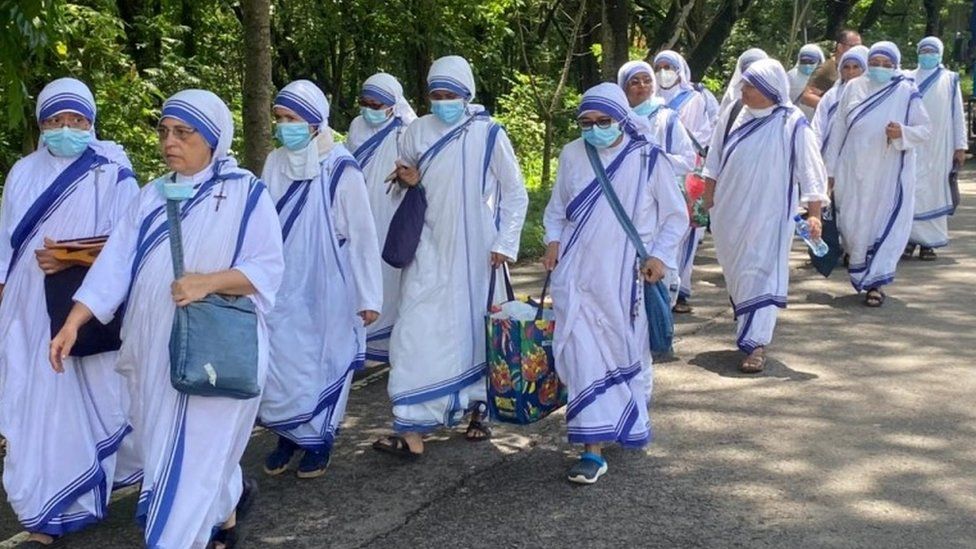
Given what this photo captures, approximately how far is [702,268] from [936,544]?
7.09 meters

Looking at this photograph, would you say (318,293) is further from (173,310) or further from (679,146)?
(679,146)

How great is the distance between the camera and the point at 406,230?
6609mm

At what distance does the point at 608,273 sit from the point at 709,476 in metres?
1.04

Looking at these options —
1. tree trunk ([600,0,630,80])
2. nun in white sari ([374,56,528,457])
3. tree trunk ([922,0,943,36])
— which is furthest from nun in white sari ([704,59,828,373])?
tree trunk ([922,0,943,36])

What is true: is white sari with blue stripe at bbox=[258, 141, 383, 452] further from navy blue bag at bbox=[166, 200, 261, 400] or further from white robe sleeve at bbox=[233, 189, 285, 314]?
navy blue bag at bbox=[166, 200, 261, 400]

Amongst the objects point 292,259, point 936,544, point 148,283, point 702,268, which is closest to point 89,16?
point 702,268

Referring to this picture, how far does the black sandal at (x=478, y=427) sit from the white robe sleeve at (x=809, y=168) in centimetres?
262

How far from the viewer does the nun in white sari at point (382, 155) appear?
8062 millimetres

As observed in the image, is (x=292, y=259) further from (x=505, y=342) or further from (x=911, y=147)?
(x=911, y=147)

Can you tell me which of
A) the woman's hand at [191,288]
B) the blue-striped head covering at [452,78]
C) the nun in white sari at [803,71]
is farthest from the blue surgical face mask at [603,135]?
the nun in white sari at [803,71]

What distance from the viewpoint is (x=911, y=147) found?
412 inches

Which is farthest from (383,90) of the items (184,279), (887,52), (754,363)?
(887,52)

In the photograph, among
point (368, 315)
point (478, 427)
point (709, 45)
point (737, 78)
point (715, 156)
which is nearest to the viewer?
point (368, 315)

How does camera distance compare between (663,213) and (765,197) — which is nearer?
(663,213)
